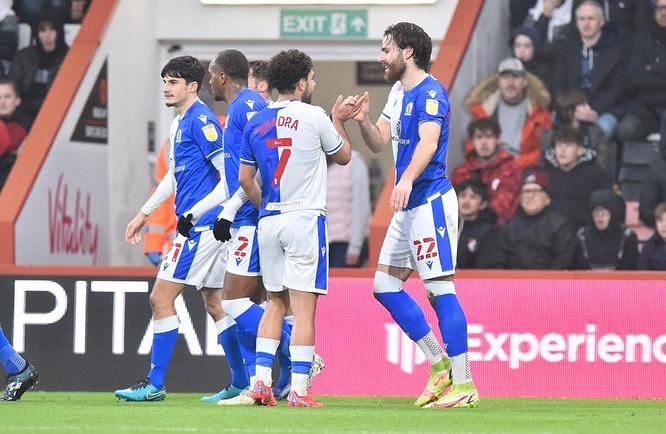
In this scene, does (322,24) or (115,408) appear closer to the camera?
(115,408)

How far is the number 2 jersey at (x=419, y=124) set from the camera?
951 centimetres

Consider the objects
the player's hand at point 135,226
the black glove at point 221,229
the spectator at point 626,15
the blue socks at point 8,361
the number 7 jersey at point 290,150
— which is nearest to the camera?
the number 7 jersey at point 290,150

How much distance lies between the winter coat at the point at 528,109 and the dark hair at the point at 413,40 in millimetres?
4940

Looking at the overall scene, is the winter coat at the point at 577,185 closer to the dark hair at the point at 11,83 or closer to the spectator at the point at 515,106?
the spectator at the point at 515,106

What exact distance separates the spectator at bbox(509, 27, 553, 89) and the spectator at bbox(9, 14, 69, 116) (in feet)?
15.0

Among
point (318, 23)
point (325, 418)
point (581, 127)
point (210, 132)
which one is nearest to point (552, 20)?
point (581, 127)

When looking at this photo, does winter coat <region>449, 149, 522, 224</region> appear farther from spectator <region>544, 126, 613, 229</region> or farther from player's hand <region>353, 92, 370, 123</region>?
player's hand <region>353, 92, 370, 123</region>

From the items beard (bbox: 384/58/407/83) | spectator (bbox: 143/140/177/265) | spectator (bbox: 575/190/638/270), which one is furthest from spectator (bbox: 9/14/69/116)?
beard (bbox: 384/58/407/83)

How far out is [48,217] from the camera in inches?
577

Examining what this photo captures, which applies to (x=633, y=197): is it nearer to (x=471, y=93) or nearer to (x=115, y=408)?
(x=471, y=93)

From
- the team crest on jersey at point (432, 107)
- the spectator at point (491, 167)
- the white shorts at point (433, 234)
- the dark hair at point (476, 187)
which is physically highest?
the team crest on jersey at point (432, 107)

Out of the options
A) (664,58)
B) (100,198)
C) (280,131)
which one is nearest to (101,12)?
(100,198)

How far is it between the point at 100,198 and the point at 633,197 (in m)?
4.97

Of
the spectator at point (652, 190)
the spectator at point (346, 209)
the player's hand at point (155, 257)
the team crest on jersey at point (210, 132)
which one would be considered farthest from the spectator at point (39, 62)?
the team crest on jersey at point (210, 132)
